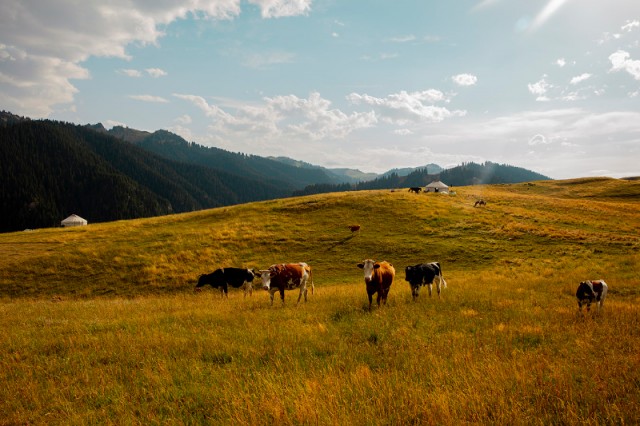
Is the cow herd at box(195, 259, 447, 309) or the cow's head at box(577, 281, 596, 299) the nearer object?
the cow's head at box(577, 281, 596, 299)

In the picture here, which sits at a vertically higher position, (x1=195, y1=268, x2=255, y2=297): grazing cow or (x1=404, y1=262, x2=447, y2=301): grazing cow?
(x1=404, y1=262, x2=447, y2=301): grazing cow

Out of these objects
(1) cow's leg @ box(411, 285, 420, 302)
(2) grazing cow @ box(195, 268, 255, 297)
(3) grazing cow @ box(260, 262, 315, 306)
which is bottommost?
(2) grazing cow @ box(195, 268, 255, 297)

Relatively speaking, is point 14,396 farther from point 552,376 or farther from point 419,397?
point 552,376

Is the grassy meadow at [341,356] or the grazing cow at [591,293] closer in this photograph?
the grassy meadow at [341,356]

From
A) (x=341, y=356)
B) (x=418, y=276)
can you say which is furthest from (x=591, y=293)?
(x=341, y=356)

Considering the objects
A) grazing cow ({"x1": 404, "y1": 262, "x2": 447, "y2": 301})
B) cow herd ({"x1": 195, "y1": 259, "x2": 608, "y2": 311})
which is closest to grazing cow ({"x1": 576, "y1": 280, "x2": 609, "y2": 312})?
cow herd ({"x1": 195, "y1": 259, "x2": 608, "y2": 311})

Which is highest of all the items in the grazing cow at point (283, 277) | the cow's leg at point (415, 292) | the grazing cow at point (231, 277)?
the grazing cow at point (283, 277)

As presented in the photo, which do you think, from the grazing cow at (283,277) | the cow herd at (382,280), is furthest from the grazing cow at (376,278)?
the grazing cow at (283,277)

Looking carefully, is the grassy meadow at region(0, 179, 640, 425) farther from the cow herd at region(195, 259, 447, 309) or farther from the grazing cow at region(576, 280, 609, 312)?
the cow herd at region(195, 259, 447, 309)

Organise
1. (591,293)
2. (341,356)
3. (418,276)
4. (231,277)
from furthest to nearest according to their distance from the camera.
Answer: (231,277) < (418,276) < (591,293) < (341,356)

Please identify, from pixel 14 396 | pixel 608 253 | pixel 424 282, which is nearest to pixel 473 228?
pixel 608 253

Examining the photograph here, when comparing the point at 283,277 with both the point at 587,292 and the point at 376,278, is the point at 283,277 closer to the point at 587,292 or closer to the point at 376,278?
the point at 376,278

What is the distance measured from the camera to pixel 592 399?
6.13m

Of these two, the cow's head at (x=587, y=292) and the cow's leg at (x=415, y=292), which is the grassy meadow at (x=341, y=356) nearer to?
the cow's leg at (x=415, y=292)
